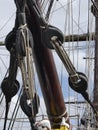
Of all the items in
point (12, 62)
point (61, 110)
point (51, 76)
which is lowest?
point (61, 110)

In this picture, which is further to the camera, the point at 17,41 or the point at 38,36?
the point at 38,36

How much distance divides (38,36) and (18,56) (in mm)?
1372

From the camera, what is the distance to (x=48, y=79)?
5273 millimetres

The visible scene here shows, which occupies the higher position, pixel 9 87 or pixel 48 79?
pixel 9 87

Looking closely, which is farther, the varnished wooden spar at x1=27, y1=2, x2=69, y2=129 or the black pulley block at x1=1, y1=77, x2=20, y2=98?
the varnished wooden spar at x1=27, y1=2, x2=69, y2=129

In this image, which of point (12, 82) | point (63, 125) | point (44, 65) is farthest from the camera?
point (44, 65)

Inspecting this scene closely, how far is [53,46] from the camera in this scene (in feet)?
13.4

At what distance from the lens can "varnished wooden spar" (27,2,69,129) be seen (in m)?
5.06

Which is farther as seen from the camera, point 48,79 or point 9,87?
point 48,79

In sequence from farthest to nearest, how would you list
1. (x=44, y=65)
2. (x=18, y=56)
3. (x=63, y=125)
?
(x=44, y=65) < (x=63, y=125) < (x=18, y=56)

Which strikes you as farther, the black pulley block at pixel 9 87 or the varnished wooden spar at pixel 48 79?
the varnished wooden spar at pixel 48 79

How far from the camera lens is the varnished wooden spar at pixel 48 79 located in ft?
16.6

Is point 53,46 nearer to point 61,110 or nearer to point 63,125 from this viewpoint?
point 63,125

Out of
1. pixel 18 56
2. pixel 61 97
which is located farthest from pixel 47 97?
pixel 18 56
